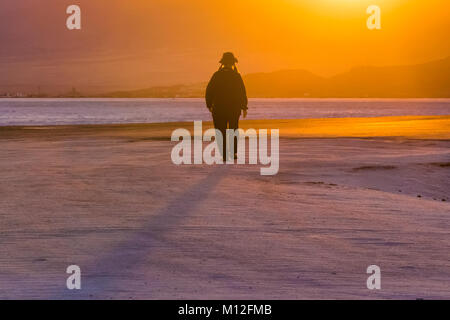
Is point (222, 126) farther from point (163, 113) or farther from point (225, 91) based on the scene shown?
point (163, 113)

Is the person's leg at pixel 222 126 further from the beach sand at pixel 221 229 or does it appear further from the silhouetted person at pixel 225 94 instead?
the beach sand at pixel 221 229

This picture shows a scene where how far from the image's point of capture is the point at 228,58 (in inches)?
608

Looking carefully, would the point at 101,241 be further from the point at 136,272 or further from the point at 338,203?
the point at 338,203

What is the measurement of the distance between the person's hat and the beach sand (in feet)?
7.36

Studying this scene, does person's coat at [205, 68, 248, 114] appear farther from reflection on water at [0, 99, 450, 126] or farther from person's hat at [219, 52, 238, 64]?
reflection on water at [0, 99, 450, 126]

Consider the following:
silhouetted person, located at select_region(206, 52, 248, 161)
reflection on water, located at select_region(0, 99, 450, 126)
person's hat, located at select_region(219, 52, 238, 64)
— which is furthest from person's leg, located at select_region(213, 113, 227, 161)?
reflection on water, located at select_region(0, 99, 450, 126)

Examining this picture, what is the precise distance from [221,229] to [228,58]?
25.0 feet

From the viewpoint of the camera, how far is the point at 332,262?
679cm

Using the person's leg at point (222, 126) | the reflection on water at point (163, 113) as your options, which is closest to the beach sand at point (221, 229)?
the person's leg at point (222, 126)

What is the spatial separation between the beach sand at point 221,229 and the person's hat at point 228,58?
2244 millimetres

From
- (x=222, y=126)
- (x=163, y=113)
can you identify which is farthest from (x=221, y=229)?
(x=163, y=113)

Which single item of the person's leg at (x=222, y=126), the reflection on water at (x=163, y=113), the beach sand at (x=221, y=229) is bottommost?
A: the beach sand at (x=221, y=229)

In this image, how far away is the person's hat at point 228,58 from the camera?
15.4 metres

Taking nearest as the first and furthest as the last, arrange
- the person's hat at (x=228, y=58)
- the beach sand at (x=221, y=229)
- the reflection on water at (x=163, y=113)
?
the beach sand at (x=221, y=229), the person's hat at (x=228, y=58), the reflection on water at (x=163, y=113)
